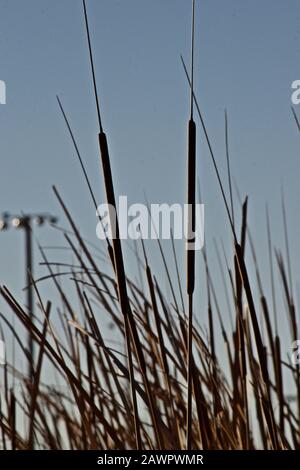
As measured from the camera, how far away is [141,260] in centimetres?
125

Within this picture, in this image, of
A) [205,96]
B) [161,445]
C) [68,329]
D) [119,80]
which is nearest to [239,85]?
[205,96]

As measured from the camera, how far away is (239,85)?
4.72 ft

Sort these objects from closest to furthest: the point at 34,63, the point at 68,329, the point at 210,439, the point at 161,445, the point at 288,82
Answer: the point at 161,445, the point at 210,439, the point at 68,329, the point at 288,82, the point at 34,63

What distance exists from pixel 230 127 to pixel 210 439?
0.63 metres

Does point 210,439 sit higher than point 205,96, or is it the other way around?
point 205,96

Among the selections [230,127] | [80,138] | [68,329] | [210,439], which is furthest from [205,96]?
[210,439]

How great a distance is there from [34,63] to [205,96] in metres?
0.29

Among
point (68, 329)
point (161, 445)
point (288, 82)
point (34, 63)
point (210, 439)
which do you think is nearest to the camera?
point (161, 445)

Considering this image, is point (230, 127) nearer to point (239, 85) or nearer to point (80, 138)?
point (239, 85)

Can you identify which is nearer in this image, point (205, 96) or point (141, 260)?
point (141, 260)

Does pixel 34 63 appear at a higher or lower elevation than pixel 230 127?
higher
